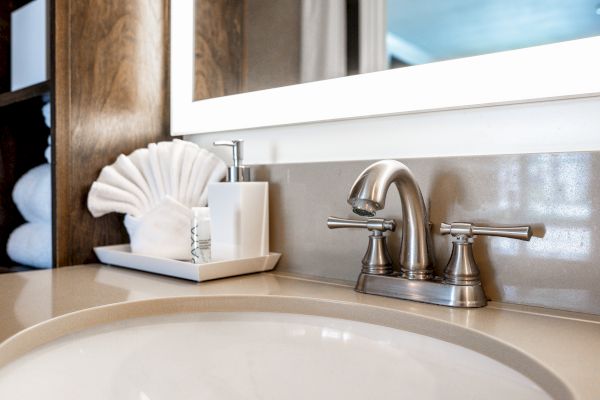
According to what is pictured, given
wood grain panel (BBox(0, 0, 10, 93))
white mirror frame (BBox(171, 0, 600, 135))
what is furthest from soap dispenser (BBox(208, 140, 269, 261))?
wood grain panel (BBox(0, 0, 10, 93))

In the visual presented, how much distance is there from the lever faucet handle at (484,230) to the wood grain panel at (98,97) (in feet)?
2.22

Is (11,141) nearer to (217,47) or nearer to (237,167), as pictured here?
(217,47)

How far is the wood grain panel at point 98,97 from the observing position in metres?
0.93

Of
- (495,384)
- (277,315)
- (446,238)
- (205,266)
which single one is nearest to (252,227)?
(205,266)

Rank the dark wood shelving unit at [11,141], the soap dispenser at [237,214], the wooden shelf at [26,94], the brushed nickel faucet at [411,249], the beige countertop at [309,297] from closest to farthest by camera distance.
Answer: the beige countertop at [309,297]
the brushed nickel faucet at [411,249]
the soap dispenser at [237,214]
the wooden shelf at [26,94]
the dark wood shelving unit at [11,141]

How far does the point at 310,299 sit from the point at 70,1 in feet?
2.35

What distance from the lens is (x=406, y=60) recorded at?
2.50 ft

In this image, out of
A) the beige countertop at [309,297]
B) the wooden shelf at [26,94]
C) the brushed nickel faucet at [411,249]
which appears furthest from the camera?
the wooden shelf at [26,94]

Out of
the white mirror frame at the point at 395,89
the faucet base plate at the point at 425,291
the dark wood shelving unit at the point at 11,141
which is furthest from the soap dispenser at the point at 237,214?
the dark wood shelving unit at the point at 11,141

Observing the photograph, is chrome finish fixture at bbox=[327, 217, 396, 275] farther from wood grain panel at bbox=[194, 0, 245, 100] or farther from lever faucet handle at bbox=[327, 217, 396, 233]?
wood grain panel at bbox=[194, 0, 245, 100]

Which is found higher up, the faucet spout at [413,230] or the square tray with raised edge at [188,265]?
the faucet spout at [413,230]

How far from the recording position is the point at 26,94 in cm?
99

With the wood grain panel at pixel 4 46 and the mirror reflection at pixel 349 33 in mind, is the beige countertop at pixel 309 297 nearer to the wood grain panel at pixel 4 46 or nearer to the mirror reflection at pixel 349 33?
the mirror reflection at pixel 349 33

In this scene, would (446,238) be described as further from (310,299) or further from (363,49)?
(363,49)
